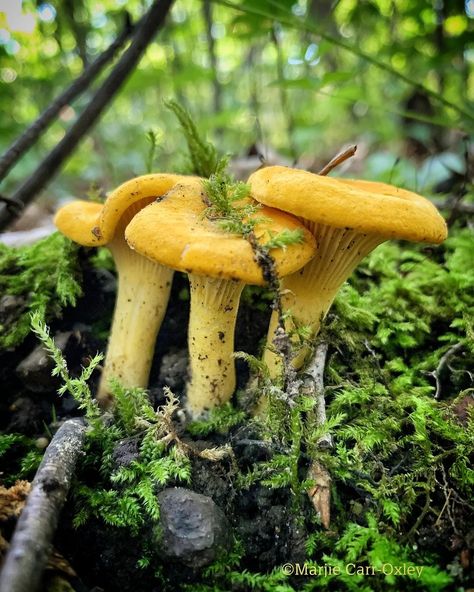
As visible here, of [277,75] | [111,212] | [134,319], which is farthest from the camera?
[277,75]

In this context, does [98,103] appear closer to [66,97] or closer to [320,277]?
[66,97]

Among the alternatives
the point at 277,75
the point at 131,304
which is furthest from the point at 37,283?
the point at 277,75

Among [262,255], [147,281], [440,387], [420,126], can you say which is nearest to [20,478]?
[147,281]

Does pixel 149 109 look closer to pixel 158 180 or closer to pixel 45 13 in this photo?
pixel 45 13

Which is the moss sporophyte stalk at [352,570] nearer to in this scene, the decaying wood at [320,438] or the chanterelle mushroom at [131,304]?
the decaying wood at [320,438]

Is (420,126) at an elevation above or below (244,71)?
below

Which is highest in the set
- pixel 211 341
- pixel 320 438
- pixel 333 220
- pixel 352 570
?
pixel 333 220
